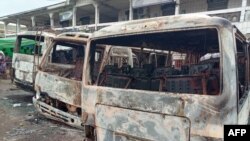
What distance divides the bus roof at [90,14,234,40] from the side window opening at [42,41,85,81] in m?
2.66

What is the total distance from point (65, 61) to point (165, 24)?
4630 millimetres

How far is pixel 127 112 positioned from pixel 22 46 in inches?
268

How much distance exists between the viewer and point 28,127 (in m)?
5.64

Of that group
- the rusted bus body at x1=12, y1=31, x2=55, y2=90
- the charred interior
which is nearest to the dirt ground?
the rusted bus body at x1=12, y1=31, x2=55, y2=90

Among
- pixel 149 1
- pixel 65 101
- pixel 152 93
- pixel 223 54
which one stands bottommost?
pixel 65 101

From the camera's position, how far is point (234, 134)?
2.14 m

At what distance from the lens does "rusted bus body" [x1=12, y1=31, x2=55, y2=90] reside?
23.2ft

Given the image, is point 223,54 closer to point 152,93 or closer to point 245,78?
point 152,93

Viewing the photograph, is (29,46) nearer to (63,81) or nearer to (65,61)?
(65,61)

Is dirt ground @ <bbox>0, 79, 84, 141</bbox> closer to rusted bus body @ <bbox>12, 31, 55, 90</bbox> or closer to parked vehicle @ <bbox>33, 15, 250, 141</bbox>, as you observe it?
rusted bus body @ <bbox>12, 31, 55, 90</bbox>

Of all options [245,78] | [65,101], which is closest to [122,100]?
[245,78]

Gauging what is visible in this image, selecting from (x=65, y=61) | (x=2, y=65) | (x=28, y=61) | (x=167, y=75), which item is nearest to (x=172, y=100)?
(x=167, y=75)

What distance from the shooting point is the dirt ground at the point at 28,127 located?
5.04m

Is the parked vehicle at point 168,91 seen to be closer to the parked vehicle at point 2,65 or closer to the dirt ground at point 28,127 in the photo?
the dirt ground at point 28,127
